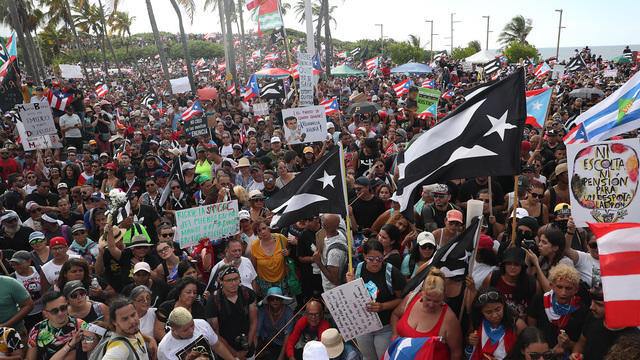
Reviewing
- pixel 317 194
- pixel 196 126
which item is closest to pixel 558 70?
pixel 196 126

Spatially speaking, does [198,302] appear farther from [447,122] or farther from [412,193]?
[447,122]

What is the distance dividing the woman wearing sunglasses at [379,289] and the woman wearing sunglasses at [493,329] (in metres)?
0.83

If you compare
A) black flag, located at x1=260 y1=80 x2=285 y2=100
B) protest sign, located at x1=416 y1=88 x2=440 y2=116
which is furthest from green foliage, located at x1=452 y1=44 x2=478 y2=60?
protest sign, located at x1=416 y1=88 x2=440 y2=116

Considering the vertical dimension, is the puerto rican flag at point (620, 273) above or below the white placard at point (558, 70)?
above

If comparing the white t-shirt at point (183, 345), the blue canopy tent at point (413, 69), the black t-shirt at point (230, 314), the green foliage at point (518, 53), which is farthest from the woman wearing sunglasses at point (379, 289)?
the green foliage at point (518, 53)

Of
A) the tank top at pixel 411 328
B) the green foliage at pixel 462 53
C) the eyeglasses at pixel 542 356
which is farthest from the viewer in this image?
the green foliage at pixel 462 53

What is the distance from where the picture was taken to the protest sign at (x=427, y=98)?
11727mm

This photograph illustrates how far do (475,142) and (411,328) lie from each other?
6.22ft

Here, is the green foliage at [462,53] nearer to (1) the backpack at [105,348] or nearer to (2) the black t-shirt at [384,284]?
(2) the black t-shirt at [384,284]

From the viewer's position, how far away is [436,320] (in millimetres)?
3914

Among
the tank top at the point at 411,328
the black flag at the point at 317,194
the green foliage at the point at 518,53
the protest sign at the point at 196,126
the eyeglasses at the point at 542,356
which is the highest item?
the black flag at the point at 317,194

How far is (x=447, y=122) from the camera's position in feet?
15.3

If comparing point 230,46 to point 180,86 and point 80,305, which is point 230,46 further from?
point 80,305

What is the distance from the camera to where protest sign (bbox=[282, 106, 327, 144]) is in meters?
10.2
